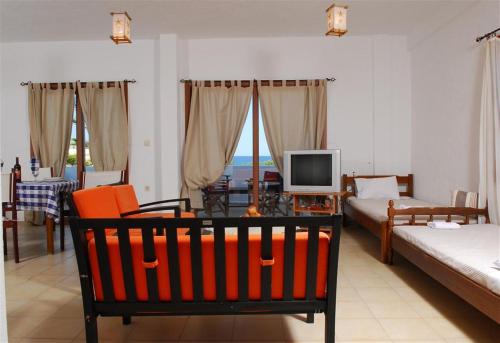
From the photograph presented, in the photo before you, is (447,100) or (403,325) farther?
(447,100)

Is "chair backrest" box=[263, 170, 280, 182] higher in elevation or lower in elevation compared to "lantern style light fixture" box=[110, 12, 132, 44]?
lower

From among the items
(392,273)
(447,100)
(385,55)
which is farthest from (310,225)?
(385,55)

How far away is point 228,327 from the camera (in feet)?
6.69

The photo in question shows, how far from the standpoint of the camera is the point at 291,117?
16.5ft

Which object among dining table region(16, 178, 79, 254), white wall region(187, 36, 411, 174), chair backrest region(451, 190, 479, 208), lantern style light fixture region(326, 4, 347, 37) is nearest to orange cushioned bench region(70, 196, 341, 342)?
lantern style light fixture region(326, 4, 347, 37)

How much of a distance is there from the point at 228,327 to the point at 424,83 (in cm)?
415

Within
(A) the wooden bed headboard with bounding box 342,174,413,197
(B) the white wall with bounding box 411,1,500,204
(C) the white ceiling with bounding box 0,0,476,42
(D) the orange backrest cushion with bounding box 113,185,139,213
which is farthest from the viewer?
(A) the wooden bed headboard with bounding box 342,174,413,197

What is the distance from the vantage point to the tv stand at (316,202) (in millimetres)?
4609

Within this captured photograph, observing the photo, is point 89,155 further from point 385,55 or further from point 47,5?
point 385,55

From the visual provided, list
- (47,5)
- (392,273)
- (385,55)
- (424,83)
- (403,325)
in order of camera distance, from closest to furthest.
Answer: (403,325), (392,273), (47,5), (424,83), (385,55)

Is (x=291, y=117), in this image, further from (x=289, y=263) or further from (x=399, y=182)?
(x=289, y=263)

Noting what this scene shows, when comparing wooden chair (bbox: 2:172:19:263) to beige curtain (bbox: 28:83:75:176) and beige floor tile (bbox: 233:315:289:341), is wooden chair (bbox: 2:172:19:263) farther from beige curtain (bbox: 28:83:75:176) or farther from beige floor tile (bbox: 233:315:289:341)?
beige floor tile (bbox: 233:315:289:341)

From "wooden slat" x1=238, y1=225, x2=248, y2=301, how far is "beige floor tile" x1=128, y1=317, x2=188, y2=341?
0.66m

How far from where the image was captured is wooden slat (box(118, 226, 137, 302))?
4.82 ft
